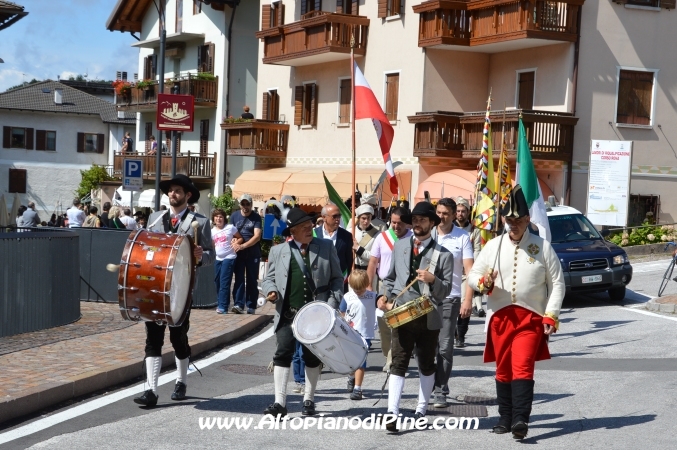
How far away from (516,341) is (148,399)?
124 inches

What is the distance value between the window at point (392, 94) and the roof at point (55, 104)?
37.2m

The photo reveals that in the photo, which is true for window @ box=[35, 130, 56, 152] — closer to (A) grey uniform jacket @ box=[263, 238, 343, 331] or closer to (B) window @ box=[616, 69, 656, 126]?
(B) window @ box=[616, 69, 656, 126]

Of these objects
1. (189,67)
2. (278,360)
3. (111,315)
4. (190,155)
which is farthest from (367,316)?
(189,67)

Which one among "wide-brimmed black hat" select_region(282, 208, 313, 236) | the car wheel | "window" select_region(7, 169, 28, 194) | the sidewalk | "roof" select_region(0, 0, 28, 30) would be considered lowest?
"window" select_region(7, 169, 28, 194)

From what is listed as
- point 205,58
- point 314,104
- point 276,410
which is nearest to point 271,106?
point 314,104

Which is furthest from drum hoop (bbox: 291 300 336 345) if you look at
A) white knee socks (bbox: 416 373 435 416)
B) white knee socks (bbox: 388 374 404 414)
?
white knee socks (bbox: 416 373 435 416)

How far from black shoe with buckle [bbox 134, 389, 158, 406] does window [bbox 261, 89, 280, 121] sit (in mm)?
32980

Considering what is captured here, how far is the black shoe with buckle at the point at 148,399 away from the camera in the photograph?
9094 mm

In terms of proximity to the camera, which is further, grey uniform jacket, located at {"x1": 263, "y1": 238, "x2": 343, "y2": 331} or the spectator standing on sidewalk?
the spectator standing on sidewalk

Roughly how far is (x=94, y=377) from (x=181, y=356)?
3.08 feet

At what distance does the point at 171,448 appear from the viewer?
7.58m

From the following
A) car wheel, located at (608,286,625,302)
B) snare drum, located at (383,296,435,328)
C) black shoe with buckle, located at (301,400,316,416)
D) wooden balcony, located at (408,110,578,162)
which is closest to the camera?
snare drum, located at (383,296,435,328)

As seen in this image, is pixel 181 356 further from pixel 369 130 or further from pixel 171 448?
pixel 369 130

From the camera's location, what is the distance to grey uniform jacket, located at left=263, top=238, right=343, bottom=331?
904cm
